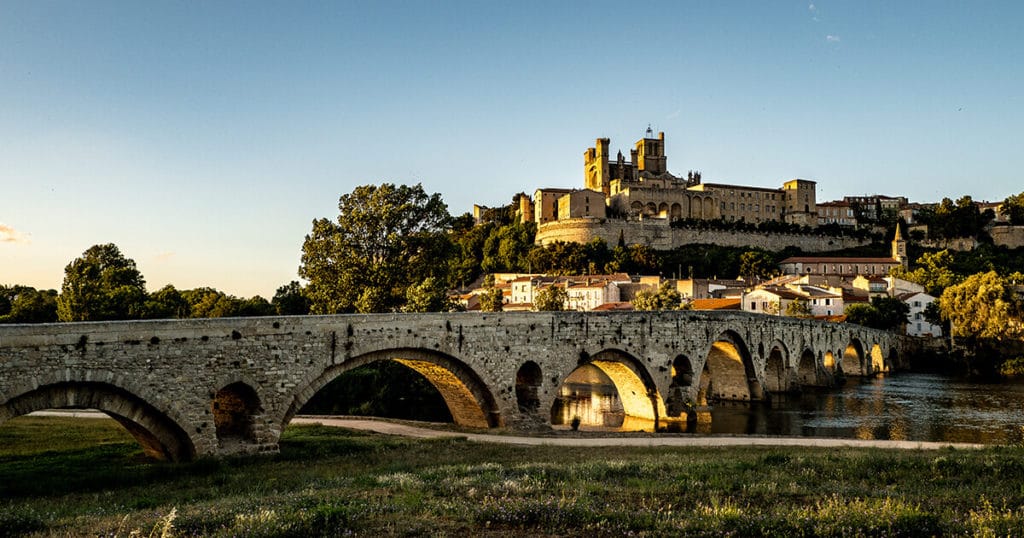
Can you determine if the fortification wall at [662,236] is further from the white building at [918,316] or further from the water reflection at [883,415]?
the water reflection at [883,415]

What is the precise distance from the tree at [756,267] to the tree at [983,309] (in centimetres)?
3282

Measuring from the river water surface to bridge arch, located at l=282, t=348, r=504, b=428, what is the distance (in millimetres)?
11779

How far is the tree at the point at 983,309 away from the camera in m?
59.5

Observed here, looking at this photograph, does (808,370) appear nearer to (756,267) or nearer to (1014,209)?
(756,267)

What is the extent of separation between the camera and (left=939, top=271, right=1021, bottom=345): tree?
59.5 meters

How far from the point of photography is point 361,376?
1640 inches

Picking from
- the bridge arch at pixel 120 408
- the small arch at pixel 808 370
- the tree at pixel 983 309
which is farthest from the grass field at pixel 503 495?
the tree at pixel 983 309

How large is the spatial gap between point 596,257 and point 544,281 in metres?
17.4

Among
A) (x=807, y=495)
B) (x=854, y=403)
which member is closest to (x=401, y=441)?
(x=807, y=495)

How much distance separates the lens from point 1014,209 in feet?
369

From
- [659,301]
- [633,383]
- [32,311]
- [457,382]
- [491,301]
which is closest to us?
[457,382]

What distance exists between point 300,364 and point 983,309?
2413 inches

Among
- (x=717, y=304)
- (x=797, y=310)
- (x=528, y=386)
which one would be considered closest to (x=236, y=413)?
(x=528, y=386)

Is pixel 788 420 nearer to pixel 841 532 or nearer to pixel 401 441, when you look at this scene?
pixel 401 441
